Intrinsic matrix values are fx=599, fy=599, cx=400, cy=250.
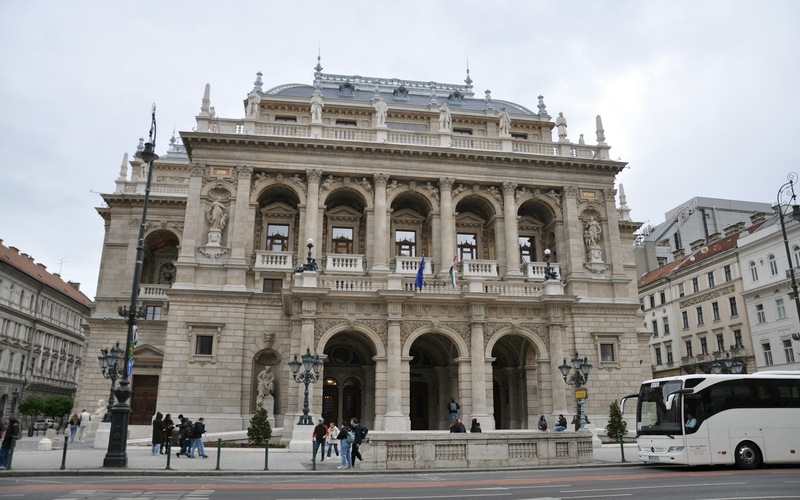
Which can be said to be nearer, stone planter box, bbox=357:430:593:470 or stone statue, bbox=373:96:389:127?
stone planter box, bbox=357:430:593:470

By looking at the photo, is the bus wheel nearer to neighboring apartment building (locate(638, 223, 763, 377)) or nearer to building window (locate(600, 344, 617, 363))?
building window (locate(600, 344, 617, 363))

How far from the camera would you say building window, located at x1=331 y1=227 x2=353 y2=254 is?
39.7 metres

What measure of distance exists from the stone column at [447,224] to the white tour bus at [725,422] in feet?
60.9

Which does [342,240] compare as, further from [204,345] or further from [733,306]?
[733,306]

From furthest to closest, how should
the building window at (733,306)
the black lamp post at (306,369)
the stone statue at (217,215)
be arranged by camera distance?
the building window at (733,306) < the stone statue at (217,215) < the black lamp post at (306,369)

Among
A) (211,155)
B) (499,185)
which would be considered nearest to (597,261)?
(499,185)

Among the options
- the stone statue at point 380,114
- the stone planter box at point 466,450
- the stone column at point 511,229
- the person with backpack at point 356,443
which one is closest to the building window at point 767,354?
the stone column at point 511,229

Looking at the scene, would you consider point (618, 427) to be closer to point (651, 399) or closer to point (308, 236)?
point (651, 399)

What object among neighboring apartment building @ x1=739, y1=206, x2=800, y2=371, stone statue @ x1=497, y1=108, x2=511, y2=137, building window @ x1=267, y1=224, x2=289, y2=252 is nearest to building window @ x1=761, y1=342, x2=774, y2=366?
neighboring apartment building @ x1=739, y1=206, x2=800, y2=371

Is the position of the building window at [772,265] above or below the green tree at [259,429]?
above

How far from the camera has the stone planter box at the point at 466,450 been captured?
62.9ft

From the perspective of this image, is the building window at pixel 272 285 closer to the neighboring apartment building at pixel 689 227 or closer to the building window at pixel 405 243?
the building window at pixel 405 243

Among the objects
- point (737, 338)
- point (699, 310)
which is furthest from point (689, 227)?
point (737, 338)

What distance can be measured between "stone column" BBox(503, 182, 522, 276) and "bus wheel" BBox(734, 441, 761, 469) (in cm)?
1909
